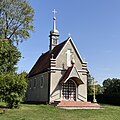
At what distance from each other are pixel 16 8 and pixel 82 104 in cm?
1558

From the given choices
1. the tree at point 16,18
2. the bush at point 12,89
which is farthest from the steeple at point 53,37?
the bush at point 12,89

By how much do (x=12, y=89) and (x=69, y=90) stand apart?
11459 mm

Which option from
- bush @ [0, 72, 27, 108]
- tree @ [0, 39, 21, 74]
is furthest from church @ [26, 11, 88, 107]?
bush @ [0, 72, 27, 108]

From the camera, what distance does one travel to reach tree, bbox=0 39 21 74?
32406 millimetres

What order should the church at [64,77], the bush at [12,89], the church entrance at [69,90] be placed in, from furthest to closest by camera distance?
the church entrance at [69,90] → the church at [64,77] → the bush at [12,89]

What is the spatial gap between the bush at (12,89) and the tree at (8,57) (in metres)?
6.73

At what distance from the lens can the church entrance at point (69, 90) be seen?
35312 millimetres

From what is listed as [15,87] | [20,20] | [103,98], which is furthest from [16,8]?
[103,98]

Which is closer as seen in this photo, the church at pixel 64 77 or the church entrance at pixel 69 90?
the church at pixel 64 77

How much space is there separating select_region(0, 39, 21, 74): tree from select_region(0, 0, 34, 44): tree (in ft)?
6.20

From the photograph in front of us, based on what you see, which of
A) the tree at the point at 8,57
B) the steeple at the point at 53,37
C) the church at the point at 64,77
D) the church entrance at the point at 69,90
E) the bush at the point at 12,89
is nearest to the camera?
the bush at the point at 12,89

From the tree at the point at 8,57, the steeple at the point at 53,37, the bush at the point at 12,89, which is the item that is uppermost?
the steeple at the point at 53,37

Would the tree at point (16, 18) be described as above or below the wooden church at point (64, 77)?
above

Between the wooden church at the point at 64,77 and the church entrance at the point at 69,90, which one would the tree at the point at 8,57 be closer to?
the wooden church at the point at 64,77
